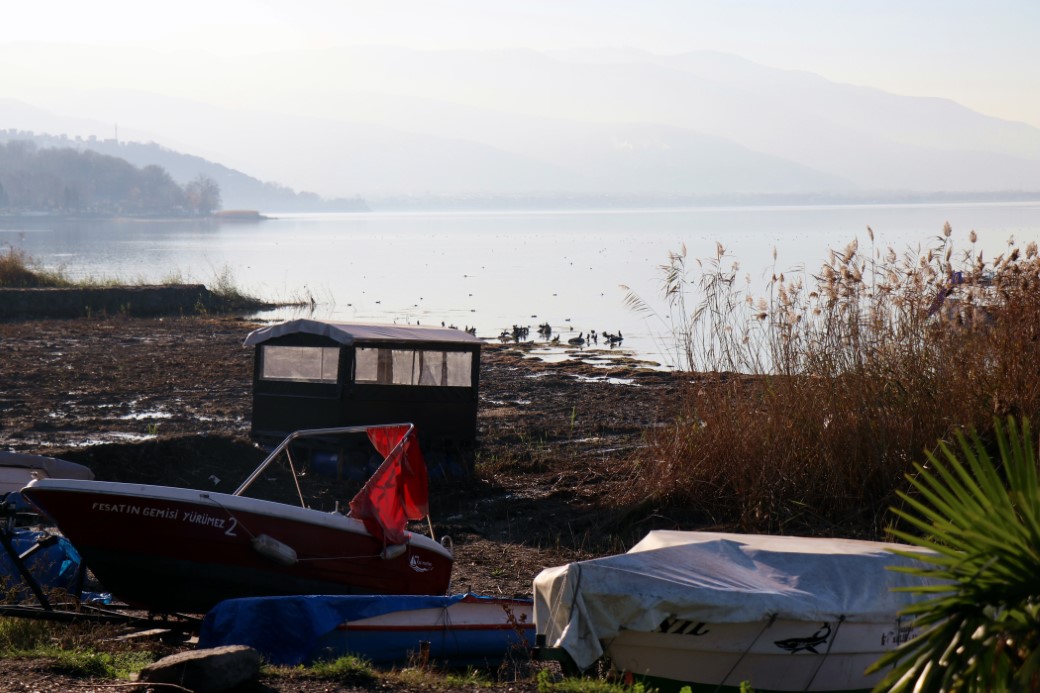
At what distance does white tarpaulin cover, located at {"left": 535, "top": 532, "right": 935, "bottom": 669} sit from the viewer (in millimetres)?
5867

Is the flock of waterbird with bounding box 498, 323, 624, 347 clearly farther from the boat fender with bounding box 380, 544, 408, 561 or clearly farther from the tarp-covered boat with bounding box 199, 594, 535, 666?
the tarp-covered boat with bounding box 199, 594, 535, 666

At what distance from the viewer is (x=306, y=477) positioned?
12812mm

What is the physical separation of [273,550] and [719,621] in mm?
3461

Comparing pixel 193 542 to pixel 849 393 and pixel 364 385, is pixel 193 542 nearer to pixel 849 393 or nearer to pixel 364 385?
pixel 364 385

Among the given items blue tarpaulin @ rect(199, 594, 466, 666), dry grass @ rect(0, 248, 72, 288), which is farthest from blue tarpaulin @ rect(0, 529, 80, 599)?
dry grass @ rect(0, 248, 72, 288)

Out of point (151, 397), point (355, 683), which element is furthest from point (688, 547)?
point (151, 397)

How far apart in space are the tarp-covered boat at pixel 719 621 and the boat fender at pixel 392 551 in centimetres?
254

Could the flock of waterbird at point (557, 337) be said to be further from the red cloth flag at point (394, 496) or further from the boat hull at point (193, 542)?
the boat hull at point (193, 542)

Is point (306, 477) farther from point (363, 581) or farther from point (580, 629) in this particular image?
point (580, 629)

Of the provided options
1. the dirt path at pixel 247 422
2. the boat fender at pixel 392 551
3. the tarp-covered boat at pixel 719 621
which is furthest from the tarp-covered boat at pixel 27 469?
the tarp-covered boat at pixel 719 621

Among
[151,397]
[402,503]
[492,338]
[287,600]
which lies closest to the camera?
[287,600]

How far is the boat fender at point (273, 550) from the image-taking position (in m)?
8.01

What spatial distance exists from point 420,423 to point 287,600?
6023 mm

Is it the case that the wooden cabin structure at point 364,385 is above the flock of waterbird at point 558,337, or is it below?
above
